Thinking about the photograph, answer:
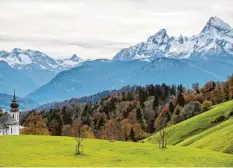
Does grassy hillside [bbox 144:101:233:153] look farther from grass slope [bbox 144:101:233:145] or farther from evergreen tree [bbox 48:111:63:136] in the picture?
evergreen tree [bbox 48:111:63:136]

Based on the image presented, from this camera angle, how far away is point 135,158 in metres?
50.6

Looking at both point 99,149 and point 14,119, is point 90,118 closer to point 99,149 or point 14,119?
point 14,119

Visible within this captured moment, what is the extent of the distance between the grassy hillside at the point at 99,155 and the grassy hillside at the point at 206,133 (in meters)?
6.98

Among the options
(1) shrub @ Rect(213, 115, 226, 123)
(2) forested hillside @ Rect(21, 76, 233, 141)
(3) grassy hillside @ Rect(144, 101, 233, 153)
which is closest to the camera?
(3) grassy hillside @ Rect(144, 101, 233, 153)

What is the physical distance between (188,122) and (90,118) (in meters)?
67.6

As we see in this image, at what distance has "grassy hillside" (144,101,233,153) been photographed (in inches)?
2464

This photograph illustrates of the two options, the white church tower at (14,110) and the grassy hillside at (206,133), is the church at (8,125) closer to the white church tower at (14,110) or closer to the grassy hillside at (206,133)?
the white church tower at (14,110)

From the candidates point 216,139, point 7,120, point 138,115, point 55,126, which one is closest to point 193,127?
point 216,139

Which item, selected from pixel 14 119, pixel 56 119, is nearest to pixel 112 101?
pixel 56 119

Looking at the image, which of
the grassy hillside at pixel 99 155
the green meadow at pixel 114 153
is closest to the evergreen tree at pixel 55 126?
the green meadow at pixel 114 153

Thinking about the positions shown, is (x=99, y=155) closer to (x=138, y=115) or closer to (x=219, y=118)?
(x=219, y=118)

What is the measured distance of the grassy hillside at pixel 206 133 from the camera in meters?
62.6

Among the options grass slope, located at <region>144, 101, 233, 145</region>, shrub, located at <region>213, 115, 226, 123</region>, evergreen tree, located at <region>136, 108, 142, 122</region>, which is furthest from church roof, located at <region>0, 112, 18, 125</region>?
shrub, located at <region>213, 115, 226, 123</region>

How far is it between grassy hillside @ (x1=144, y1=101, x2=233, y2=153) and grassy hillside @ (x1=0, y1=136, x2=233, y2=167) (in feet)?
22.9
